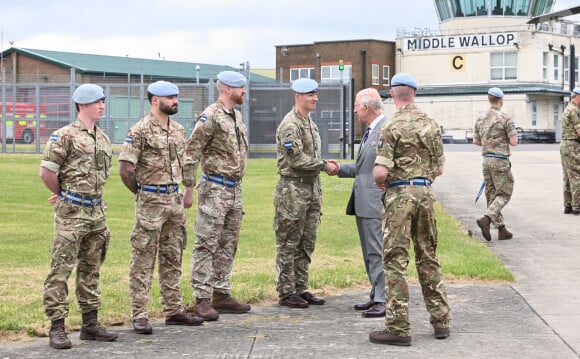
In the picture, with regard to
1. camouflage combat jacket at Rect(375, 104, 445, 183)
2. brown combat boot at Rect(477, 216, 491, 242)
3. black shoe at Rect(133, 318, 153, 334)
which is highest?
camouflage combat jacket at Rect(375, 104, 445, 183)

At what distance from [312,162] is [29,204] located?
476 inches

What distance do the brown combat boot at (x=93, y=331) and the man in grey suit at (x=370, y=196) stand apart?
254cm

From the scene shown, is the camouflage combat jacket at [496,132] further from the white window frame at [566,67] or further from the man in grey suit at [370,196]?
the white window frame at [566,67]

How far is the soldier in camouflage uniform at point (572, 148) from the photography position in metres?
17.9

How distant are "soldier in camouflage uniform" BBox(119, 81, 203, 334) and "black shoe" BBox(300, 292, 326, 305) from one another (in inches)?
61.0

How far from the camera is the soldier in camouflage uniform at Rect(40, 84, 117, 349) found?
7875mm

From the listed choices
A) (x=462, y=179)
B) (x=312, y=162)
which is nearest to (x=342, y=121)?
(x=462, y=179)

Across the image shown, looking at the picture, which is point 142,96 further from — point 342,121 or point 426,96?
point 426,96

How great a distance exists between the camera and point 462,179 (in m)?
29.1

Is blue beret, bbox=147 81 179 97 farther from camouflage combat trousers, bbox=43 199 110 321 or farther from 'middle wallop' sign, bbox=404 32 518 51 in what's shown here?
'middle wallop' sign, bbox=404 32 518 51

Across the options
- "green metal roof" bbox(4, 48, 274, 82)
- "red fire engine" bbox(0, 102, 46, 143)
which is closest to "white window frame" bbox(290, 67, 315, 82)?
"green metal roof" bbox(4, 48, 274, 82)

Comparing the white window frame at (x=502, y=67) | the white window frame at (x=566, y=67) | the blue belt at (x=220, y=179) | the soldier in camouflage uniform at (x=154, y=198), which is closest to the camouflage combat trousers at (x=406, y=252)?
the blue belt at (x=220, y=179)

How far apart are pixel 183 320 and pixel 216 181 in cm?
131

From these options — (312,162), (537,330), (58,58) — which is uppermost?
(58,58)
